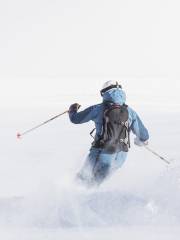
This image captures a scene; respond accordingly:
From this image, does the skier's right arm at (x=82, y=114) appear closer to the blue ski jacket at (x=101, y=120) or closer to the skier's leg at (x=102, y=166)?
the blue ski jacket at (x=101, y=120)

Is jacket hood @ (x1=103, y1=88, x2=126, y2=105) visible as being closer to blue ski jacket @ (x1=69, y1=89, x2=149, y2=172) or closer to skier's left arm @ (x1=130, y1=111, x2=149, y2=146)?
blue ski jacket @ (x1=69, y1=89, x2=149, y2=172)

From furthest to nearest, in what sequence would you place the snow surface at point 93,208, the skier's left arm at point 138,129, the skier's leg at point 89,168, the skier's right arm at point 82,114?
the skier's left arm at point 138,129
the skier's leg at point 89,168
the skier's right arm at point 82,114
the snow surface at point 93,208

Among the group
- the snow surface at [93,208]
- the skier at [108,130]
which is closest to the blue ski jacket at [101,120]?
the skier at [108,130]

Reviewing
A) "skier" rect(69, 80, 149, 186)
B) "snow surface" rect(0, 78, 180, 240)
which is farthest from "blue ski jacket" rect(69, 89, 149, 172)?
"snow surface" rect(0, 78, 180, 240)

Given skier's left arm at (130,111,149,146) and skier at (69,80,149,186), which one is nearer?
skier at (69,80,149,186)

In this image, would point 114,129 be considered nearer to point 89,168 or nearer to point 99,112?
point 99,112

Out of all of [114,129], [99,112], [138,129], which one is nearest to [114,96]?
[99,112]

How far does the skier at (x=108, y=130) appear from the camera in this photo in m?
8.08

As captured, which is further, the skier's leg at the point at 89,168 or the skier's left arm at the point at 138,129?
the skier's left arm at the point at 138,129

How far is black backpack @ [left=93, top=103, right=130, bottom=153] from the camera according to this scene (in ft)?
26.4

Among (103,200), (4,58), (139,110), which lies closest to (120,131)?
(103,200)

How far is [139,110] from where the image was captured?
99.5 ft

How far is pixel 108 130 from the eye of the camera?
8.11 metres

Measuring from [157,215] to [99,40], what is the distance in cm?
17755
